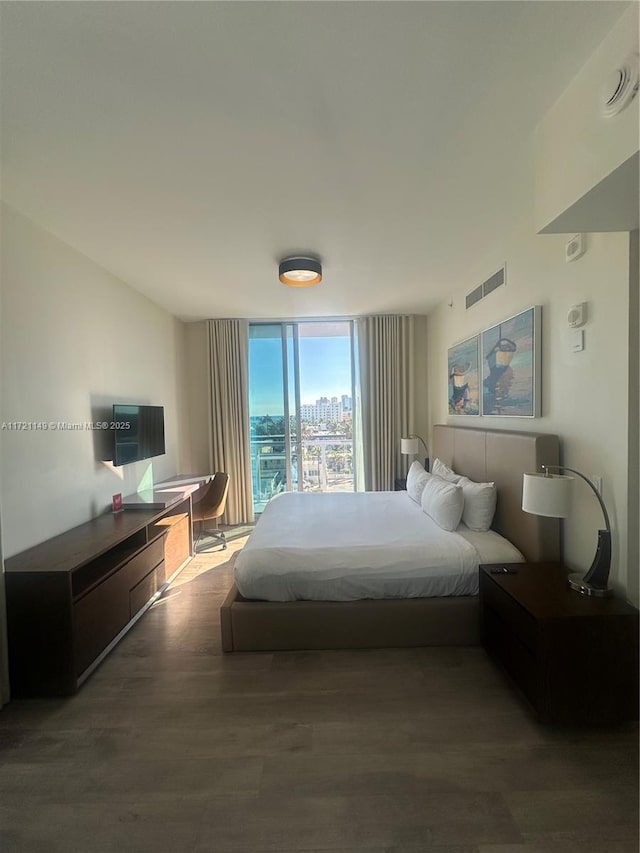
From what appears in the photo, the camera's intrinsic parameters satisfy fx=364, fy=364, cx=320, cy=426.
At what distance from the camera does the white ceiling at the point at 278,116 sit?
45.2 inches

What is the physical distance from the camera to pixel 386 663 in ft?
6.91

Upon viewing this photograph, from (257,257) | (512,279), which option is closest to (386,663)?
(512,279)

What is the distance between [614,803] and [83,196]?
12.0ft

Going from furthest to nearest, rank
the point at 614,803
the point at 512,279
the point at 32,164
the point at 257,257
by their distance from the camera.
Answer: the point at 257,257 → the point at 512,279 → the point at 32,164 → the point at 614,803

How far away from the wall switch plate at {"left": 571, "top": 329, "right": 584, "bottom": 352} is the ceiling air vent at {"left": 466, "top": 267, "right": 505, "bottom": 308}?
38.1 inches

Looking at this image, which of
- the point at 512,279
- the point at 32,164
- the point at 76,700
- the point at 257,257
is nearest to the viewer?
the point at 32,164

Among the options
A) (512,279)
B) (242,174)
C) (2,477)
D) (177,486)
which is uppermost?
(242,174)

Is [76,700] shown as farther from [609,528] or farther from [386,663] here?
[609,528]

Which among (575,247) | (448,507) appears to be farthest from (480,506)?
(575,247)

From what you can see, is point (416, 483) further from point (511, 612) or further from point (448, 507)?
point (511, 612)

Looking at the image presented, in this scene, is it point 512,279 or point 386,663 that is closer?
point 386,663

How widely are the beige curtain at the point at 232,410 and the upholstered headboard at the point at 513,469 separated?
2.75m

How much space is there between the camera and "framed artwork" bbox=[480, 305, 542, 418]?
2.37m

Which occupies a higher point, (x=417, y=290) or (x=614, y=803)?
(x=417, y=290)
